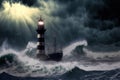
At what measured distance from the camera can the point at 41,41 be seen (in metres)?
4.94

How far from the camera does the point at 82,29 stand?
4.77 meters

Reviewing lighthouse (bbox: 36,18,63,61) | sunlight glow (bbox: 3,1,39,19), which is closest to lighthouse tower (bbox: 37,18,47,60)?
lighthouse (bbox: 36,18,63,61)

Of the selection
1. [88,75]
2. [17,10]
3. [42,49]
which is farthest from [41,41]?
[88,75]

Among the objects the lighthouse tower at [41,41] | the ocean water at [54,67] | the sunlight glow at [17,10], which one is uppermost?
the sunlight glow at [17,10]

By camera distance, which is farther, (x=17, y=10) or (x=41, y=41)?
(x=17, y=10)

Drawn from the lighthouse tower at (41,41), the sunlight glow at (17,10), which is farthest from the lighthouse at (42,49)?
the sunlight glow at (17,10)

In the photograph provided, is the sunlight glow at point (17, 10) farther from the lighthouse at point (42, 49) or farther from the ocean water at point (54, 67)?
the ocean water at point (54, 67)

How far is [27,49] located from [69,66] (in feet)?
2.06

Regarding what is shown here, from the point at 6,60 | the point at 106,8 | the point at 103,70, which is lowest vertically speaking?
the point at 103,70

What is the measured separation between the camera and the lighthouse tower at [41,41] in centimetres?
491

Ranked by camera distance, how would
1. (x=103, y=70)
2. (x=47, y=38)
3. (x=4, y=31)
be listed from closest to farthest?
(x=103, y=70) < (x=47, y=38) < (x=4, y=31)

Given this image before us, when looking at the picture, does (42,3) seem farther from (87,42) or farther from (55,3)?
(87,42)

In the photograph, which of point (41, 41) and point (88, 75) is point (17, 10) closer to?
point (41, 41)

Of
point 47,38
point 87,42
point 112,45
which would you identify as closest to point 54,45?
point 47,38
